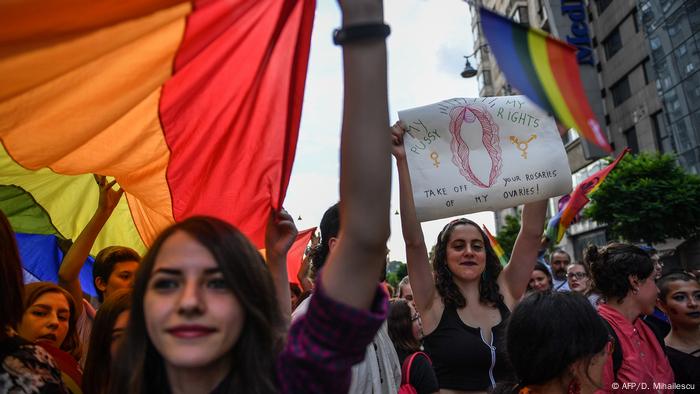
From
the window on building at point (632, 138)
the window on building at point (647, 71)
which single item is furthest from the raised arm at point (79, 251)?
the window on building at point (632, 138)

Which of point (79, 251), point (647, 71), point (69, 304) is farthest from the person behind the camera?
point (647, 71)

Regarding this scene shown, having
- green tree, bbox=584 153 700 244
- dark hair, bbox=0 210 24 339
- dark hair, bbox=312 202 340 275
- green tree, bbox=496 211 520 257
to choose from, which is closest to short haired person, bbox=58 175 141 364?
dark hair, bbox=312 202 340 275

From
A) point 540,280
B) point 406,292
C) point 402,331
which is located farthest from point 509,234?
point 402,331

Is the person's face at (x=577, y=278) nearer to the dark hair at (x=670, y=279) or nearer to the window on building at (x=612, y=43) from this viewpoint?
the dark hair at (x=670, y=279)

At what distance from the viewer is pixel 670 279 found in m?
4.34

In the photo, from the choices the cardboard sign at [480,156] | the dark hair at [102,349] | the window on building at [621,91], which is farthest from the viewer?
the window on building at [621,91]

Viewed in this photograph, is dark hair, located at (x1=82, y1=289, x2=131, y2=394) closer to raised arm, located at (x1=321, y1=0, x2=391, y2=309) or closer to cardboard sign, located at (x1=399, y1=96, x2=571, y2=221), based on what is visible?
raised arm, located at (x1=321, y1=0, x2=391, y2=309)

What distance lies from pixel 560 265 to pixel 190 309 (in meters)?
7.71

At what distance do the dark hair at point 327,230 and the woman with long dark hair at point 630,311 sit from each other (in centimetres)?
161

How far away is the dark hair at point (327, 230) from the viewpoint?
303 cm

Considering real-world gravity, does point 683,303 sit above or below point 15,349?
above

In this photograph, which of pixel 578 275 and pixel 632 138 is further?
pixel 632 138

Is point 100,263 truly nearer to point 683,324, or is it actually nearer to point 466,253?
point 466,253

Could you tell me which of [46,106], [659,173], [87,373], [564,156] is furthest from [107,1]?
[659,173]
